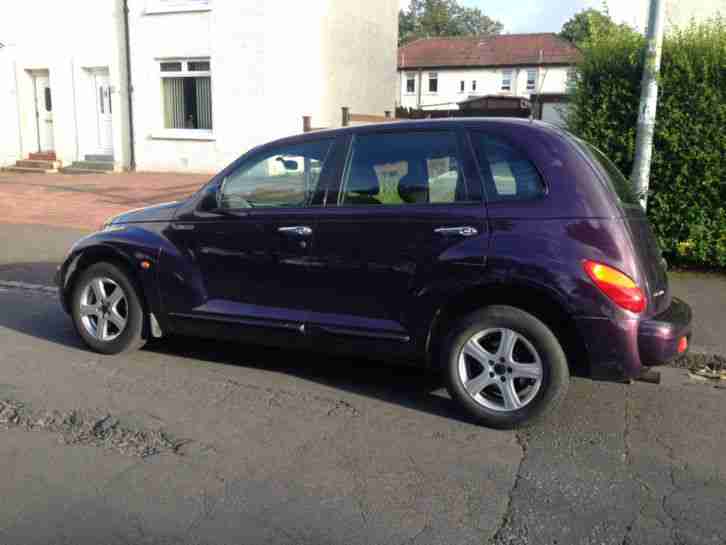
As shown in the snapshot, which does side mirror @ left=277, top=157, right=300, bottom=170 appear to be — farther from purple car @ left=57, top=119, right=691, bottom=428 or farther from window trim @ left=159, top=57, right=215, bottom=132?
window trim @ left=159, top=57, right=215, bottom=132

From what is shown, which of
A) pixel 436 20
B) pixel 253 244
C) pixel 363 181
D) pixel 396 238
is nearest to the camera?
pixel 396 238

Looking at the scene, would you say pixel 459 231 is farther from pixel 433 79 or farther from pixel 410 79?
pixel 410 79

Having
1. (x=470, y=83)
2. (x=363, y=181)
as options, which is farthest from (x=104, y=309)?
(x=470, y=83)

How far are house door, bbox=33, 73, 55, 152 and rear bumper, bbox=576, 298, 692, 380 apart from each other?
66.8 ft

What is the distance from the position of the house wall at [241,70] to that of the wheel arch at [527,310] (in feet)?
45.9

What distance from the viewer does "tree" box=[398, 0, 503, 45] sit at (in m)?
85.9

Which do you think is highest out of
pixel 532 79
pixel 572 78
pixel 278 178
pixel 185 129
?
pixel 532 79

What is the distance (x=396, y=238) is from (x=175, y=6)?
53.4 ft

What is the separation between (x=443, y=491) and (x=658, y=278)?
75.4 inches

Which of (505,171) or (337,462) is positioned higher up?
(505,171)

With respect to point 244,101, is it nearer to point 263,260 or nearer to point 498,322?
point 263,260

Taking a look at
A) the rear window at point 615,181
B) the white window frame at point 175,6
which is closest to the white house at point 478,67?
the white window frame at point 175,6

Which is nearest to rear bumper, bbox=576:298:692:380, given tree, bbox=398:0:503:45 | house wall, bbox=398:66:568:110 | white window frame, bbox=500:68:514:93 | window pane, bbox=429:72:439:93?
house wall, bbox=398:66:568:110

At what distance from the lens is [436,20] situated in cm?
8588
